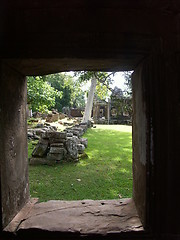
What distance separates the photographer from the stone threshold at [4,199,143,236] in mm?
1350

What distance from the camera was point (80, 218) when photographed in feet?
5.02

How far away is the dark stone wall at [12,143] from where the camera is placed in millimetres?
1378

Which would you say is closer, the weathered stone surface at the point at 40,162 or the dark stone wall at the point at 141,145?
the dark stone wall at the point at 141,145

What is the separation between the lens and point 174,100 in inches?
49.8

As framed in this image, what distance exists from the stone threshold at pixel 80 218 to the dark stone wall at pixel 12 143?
12 cm

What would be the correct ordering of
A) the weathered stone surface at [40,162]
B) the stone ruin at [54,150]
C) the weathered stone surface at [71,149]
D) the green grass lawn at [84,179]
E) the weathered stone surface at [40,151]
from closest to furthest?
1. the green grass lawn at [84,179]
2. the weathered stone surface at [40,162]
3. the stone ruin at [54,150]
4. the weathered stone surface at [40,151]
5. the weathered stone surface at [71,149]

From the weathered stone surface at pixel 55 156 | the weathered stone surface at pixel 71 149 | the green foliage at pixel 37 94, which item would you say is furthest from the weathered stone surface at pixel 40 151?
Result: the green foliage at pixel 37 94

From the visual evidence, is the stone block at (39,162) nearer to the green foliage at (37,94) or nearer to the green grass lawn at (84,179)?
the green grass lawn at (84,179)

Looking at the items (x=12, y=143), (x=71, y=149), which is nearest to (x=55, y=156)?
(x=71, y=149)

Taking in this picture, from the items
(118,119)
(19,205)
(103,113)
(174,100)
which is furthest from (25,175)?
(103,113)

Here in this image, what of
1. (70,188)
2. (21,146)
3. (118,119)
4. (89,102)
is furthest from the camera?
(118,119)

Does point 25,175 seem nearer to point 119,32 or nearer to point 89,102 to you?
point 119,32

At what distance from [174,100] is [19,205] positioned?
1648 mm

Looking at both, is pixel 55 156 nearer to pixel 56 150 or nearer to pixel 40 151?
pixel 56 150
